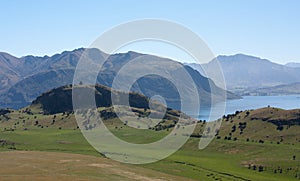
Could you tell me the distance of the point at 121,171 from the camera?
11756cm

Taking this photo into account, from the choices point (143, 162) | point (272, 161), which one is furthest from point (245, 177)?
point (143, 162)

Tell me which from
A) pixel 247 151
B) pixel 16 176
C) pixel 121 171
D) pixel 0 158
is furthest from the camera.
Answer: pixel 247 151

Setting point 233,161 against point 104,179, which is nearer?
point 104,179

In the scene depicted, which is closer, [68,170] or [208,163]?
[68,170]

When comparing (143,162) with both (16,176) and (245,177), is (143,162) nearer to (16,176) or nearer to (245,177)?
(245,177)

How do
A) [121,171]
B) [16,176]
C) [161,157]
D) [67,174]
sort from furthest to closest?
[161,157], [121,171], [67,174], [16,176]

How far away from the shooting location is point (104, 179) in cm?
10156

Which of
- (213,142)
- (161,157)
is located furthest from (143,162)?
(213,142)

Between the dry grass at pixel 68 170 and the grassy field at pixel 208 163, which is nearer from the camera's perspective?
the dry grass at pixel 68 170

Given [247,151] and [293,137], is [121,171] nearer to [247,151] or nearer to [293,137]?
[247,151]

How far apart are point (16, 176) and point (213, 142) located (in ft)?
394

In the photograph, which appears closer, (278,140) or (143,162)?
(143,162)

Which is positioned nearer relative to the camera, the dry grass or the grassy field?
the dry grass

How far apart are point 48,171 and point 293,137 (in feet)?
432
